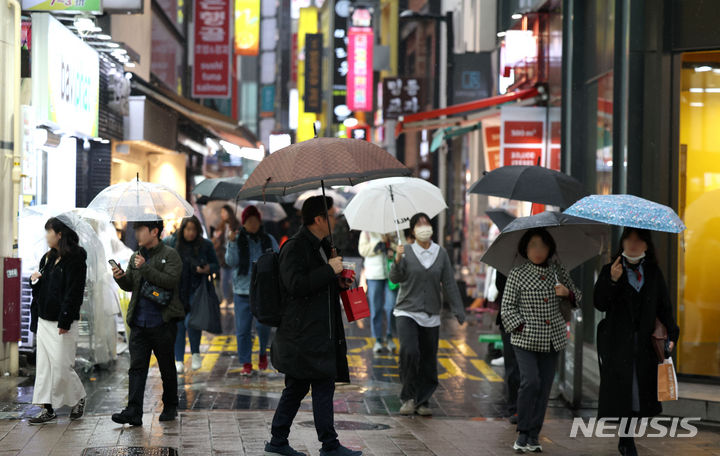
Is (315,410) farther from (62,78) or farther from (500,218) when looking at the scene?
(62,78)

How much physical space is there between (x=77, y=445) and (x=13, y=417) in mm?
1585

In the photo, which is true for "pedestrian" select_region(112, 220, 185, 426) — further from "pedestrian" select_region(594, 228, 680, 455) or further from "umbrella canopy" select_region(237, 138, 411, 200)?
"pedestrian" select_region(594, 228, 680, 455)

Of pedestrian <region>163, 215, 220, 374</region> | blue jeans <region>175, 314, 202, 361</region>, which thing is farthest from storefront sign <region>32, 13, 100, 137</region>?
blue jeans <region>175, 314, 202, 361</region>

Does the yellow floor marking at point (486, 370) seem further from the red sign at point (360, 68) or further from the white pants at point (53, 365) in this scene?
the red sign at point (360, 68)

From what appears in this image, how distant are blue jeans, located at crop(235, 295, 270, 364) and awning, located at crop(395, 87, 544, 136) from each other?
6450mm

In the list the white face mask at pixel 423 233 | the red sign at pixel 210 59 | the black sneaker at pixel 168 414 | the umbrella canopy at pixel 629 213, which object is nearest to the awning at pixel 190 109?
the red sign at pixel 210 59

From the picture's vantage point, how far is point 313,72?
1892 inches

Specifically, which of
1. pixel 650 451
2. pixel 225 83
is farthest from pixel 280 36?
pixel 650 451

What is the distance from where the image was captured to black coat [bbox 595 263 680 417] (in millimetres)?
7199

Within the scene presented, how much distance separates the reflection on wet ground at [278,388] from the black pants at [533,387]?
1.87 meters

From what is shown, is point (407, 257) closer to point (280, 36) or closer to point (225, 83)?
point (225, 83)

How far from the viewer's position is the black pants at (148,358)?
852cm

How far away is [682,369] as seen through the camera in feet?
34.9

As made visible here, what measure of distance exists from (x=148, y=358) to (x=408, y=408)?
248 cm
